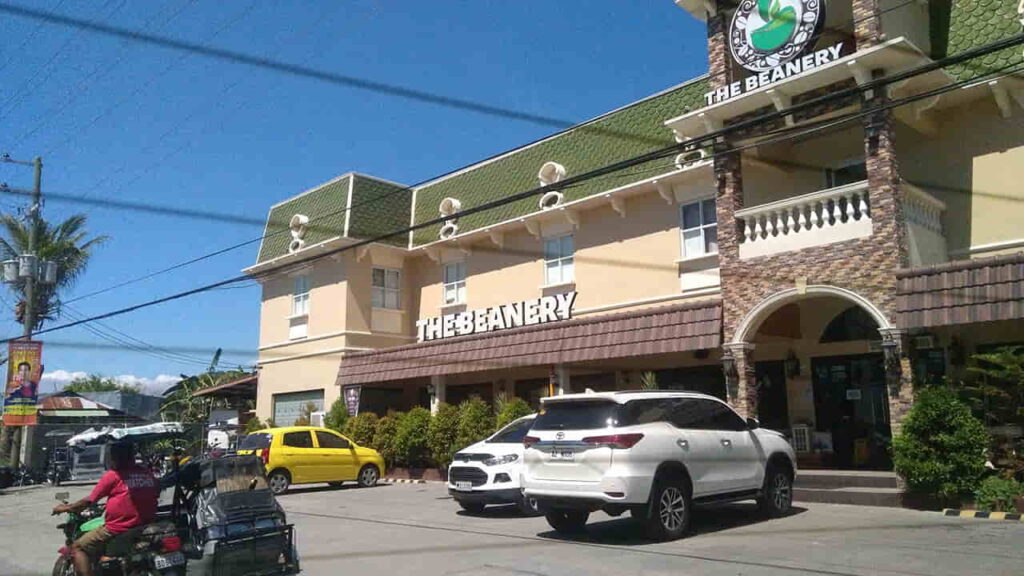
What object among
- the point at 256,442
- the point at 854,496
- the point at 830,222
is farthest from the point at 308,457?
the point at 830,222

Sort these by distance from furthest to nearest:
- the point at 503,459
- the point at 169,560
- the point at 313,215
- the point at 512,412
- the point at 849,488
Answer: the point at 313,215 < the point at 512,412 < the point at 849,488 < the point at 503,459 < the point at 169,560

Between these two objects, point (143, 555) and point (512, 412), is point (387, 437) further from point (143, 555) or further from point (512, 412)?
point (143, 555)

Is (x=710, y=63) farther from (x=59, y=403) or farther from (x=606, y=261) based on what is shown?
(x=59, y=403)

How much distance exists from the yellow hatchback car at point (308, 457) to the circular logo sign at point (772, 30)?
45.0 ft

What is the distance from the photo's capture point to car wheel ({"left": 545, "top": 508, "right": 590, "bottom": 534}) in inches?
447

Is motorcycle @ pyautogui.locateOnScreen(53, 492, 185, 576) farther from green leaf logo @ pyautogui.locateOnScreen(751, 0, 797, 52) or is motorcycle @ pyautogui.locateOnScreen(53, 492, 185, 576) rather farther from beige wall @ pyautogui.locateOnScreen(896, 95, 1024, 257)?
beige wall @ pyautogui.locateOnScreen(896, 95, 1024, 257)

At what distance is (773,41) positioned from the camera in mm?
16562

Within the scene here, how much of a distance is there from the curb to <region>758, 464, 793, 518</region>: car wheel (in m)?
2.57

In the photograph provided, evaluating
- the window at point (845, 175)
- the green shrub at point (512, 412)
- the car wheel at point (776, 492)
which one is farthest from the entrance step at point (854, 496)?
the green shrub at point (512, 412)

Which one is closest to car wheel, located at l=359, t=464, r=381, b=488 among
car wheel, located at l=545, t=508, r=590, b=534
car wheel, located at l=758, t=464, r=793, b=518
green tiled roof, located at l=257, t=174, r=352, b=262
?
green tiled roof, located at l=257, t=174, r=352, b=262

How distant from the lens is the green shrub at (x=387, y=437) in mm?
24641

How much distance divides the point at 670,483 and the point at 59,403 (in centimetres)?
3623

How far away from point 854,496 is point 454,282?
16.4 meters

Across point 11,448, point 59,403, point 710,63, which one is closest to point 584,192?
point 710,63
